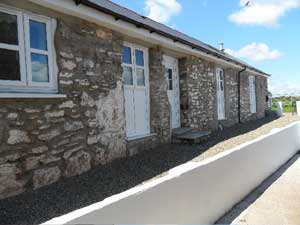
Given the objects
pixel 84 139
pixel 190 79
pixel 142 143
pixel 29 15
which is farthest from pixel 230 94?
pixel 29 15

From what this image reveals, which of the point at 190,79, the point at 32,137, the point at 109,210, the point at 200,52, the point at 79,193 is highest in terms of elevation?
the point at 200,52

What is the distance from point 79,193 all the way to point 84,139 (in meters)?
1.40

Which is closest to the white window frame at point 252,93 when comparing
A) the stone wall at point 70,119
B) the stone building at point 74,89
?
the stone building at point 74,89

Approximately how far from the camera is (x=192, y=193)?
3.78 metres

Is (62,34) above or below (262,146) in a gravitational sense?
above

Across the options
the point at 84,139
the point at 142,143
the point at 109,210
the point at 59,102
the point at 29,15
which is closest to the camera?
the point at 109,210

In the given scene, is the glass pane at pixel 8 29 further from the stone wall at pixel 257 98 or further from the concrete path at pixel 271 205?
the stone wall at pixel 257 98

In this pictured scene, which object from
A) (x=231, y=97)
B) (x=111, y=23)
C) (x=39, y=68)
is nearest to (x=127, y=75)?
(x=111, y=23)

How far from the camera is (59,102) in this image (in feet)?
17.4

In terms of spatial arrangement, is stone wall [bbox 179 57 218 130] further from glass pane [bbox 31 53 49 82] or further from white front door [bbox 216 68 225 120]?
glass pane [bbox 31 53 49 82]

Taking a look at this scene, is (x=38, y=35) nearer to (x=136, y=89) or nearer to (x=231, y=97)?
(x=136, y=89)

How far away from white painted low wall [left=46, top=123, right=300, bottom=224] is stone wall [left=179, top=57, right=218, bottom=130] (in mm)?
3732

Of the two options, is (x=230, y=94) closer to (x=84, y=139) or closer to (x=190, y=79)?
(x=190, y=79)

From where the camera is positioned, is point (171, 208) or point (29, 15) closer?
point (171, 208)
